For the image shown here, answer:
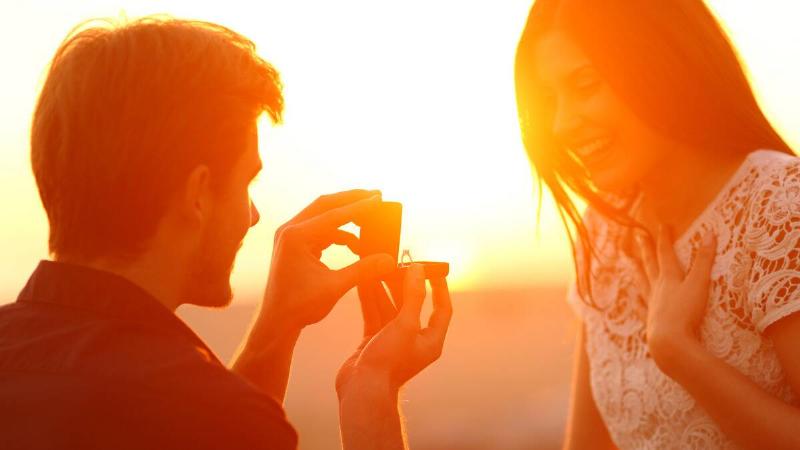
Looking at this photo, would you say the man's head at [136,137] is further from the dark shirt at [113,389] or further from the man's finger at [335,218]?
the man's finger at [335,218]

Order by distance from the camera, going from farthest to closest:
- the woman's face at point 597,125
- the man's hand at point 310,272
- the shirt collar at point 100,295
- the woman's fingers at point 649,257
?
the woman's fingers at point 649,257 → the woman's face at point 597,125 → the man's hand at point 310,272 → the shirt collar at point 100,295

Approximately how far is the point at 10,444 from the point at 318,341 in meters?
20.7

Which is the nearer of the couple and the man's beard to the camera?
the couple

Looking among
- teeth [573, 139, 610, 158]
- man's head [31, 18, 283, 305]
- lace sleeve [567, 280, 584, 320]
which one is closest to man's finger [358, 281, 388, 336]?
man's head [31, 18, 283, 305]

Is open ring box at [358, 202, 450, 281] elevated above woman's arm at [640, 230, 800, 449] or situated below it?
above

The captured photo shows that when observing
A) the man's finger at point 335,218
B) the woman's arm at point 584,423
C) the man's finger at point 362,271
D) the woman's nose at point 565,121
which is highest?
the woman's nose at point 565,121

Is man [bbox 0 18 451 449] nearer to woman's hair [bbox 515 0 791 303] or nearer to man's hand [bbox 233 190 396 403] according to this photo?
man's hand [bbox 233 190 396 403]

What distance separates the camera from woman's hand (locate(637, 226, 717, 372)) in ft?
9.96

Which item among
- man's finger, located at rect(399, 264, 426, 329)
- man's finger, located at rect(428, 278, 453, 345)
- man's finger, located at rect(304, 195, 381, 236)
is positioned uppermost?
man's finger, located at rect(304, 195, 381, 236)

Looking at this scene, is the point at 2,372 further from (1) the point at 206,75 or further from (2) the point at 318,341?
(2) the point at 318,341

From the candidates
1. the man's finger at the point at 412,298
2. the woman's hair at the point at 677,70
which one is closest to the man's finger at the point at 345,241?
the man's finger at the point at 412,298

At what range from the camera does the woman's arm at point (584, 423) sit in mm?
3830

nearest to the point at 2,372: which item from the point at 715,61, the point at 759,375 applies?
the point at 759,375

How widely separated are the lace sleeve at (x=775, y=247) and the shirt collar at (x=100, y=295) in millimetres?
2020
